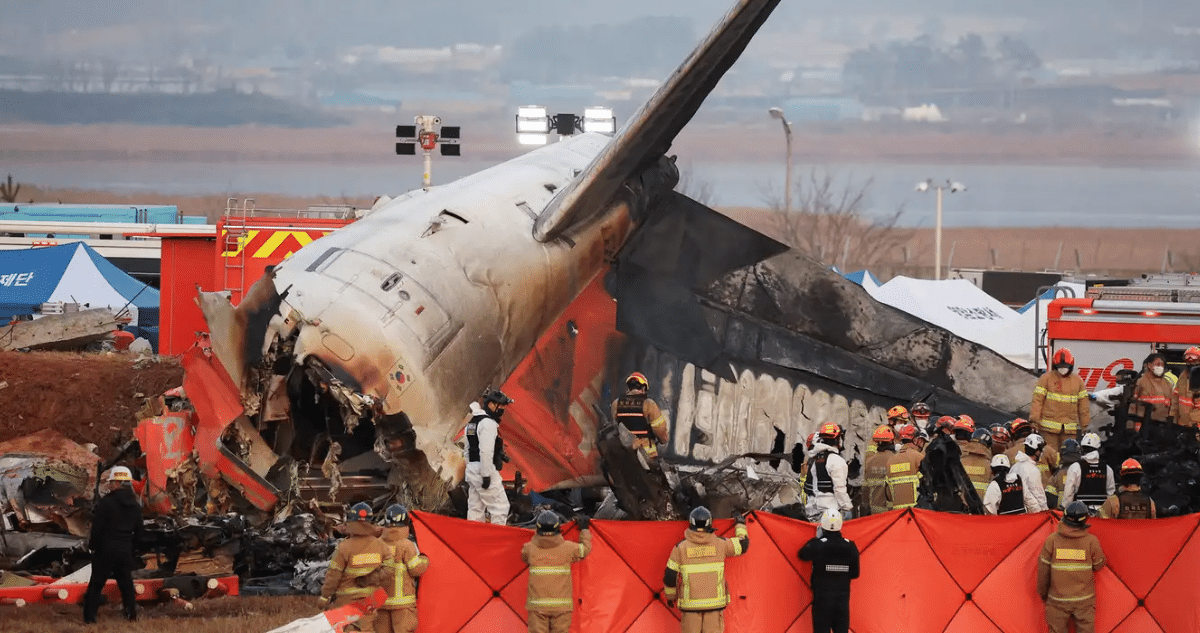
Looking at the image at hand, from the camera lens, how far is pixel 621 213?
19.4 meters

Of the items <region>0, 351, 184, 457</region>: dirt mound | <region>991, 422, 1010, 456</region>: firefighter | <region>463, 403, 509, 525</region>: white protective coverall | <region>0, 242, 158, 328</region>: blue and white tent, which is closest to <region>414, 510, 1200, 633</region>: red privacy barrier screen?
<region>463, 403, 509, 525</region>: white protective coverall

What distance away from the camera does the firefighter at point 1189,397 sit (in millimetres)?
18250

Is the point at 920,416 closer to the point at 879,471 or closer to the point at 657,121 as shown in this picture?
the point at 879,471

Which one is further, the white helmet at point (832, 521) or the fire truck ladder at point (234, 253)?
the fire truck ladder at point (234, 253)

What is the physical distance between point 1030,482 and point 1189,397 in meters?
3.43

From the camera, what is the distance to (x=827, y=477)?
1609cm

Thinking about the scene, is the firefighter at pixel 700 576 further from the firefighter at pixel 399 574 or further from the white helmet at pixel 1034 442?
the white helmet at pixel 1034 442

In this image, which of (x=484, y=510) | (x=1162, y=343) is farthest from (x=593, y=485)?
(x=1162, y=343)

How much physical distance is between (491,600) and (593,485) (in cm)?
420

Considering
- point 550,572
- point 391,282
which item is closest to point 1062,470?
point 550,572

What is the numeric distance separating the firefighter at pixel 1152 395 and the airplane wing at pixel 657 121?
22.1ft

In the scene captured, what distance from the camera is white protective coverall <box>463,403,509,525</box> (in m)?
15.5

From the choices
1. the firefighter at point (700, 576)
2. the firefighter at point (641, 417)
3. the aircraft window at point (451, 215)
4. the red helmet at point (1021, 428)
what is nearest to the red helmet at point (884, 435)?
the red helmet at point (1021, 428)

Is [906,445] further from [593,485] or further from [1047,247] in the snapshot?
[1047,247]
